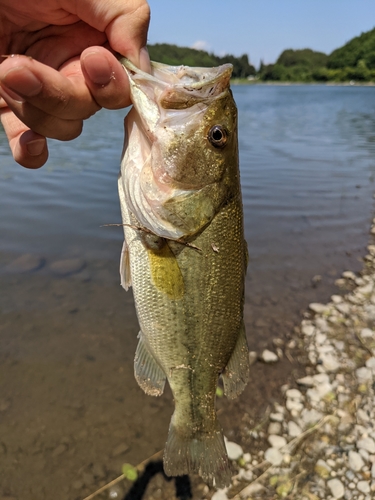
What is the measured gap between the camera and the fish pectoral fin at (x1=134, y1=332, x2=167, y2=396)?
251 cm

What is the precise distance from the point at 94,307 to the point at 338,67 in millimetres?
138413

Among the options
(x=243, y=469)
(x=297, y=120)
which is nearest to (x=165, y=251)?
(x=243, y=469)

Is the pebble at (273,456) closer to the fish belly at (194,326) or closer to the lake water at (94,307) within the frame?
the lake water at (94,307)

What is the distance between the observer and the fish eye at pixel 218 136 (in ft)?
6.81

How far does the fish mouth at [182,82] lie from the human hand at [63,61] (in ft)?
0.26

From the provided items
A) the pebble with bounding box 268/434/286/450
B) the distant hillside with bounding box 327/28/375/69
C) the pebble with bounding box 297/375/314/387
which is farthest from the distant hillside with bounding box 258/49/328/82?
the pebble with bounding box 268/434/286/450

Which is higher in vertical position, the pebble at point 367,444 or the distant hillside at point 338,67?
the distant hillside at point 338,67

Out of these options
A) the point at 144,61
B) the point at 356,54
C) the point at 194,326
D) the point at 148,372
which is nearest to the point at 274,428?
the point at 148,372

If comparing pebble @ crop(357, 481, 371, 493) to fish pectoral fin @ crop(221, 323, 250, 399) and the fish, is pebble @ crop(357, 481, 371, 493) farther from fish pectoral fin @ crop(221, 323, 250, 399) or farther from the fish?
fish pectoral fin @ crop(221, 323, 250, 399)

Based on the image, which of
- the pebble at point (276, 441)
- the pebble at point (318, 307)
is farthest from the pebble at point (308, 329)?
the pebble at point (276, 441)

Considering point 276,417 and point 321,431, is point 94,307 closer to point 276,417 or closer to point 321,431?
point 276,417

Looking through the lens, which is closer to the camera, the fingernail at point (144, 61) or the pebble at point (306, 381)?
the fingernail at point (144, 61)

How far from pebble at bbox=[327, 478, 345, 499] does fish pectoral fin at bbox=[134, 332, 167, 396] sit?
185 centimetres

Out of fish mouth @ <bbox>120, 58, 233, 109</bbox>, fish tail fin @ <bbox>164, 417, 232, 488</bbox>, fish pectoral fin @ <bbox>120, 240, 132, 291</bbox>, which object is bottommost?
fish tail fin @ <bbox>164, 417, 232, 488</bbox>
